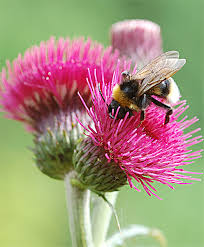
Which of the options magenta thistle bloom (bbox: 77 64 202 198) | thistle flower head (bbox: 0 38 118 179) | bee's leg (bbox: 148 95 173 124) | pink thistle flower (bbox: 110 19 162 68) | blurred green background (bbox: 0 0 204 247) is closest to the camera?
magenta thistle bloom (bbox: 77 64 202 198)

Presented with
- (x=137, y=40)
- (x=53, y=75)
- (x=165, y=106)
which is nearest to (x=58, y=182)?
(x=137, y=40)

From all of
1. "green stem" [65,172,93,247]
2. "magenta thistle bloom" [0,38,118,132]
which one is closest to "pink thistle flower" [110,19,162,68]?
"magenta thistle bloom" [0,38,118,132]

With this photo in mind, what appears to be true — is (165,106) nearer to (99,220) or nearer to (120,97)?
(120,97)

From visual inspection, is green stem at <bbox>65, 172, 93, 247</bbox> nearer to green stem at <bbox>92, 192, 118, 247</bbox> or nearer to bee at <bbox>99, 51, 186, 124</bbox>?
green stem at <bbox>92, 192, 118, 247</bbox>

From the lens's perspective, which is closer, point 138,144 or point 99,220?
point 138,144

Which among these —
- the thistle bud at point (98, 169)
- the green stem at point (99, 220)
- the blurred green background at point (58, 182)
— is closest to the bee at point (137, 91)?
the thistle bud at point (98, 169)

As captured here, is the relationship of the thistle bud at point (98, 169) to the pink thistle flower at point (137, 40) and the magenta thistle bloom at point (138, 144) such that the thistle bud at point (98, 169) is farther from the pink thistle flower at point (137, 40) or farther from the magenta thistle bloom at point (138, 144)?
the pink thistle flower at point (137, 40)
